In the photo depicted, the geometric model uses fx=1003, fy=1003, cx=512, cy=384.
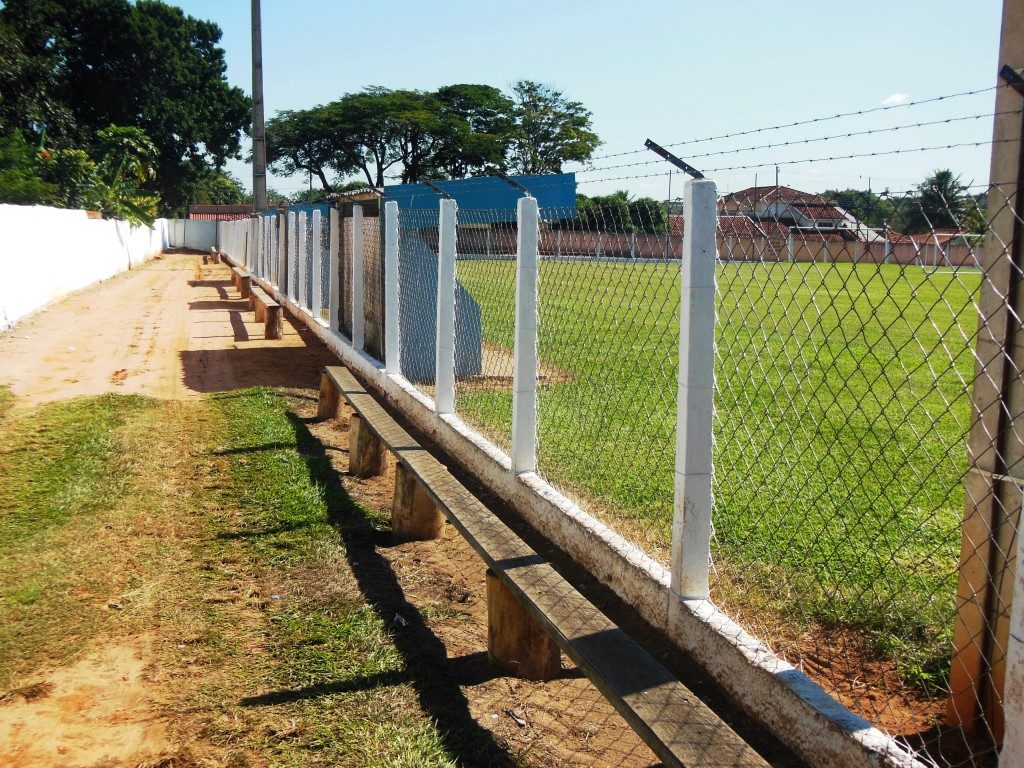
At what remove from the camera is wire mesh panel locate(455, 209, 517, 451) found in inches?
249

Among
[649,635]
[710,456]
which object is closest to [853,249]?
[710,456]

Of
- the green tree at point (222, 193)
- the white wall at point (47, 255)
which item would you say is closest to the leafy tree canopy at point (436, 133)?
the green tree at point (222, 193)

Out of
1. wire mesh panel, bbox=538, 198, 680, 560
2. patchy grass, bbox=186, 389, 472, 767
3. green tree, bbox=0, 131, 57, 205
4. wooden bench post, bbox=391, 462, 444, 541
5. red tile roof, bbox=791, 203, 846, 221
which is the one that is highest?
green tree, bbox=0, 131, 57, 205

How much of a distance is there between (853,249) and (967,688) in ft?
4.43

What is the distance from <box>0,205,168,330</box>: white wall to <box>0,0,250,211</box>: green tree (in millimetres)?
18986

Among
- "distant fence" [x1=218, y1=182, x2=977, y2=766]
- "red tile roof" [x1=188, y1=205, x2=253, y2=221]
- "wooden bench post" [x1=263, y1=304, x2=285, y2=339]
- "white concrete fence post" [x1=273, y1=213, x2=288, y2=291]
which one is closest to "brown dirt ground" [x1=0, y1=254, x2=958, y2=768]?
"distant fence" [x1=218, y1=182, x2=977, y2=766]

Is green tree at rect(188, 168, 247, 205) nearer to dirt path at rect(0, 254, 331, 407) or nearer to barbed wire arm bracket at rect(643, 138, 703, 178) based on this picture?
dirt path at rect(0, 254, 331, 407)

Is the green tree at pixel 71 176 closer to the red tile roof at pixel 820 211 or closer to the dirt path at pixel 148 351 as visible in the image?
the dirt path at pixel 148 351

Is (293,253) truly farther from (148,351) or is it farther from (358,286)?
(358,286)

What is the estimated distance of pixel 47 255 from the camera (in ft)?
62.8

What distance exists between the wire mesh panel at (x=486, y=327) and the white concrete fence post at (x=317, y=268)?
2560 millimetres

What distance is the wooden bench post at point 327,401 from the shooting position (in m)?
8.68

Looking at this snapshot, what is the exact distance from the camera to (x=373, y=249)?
10.3 meters

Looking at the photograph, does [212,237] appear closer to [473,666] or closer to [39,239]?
[39,239]
